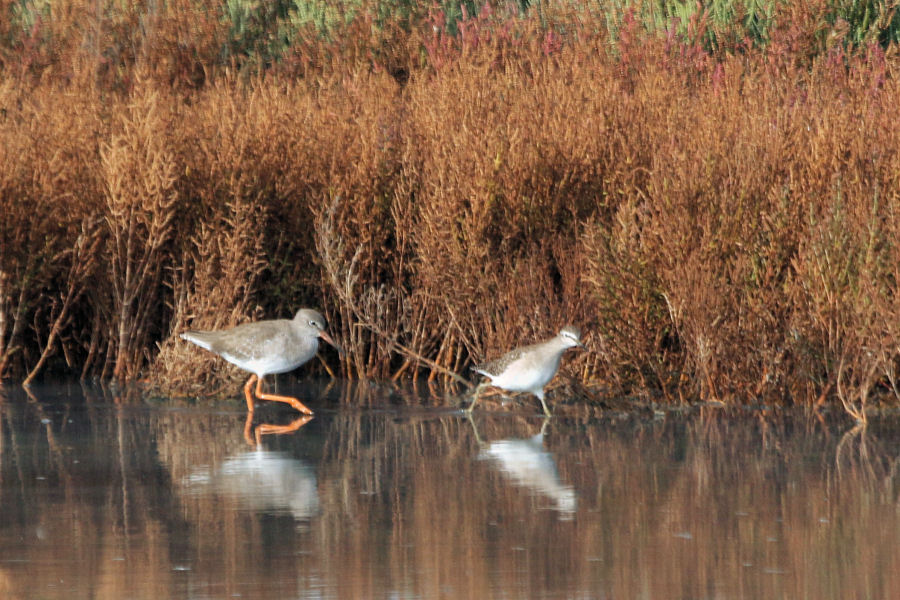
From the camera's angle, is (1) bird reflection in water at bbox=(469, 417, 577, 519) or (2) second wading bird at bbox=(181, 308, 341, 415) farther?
(2) second wading bird at bbox=(181, 308, 341, 415)

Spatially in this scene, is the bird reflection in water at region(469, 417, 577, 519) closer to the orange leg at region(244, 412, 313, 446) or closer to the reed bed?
the orange leg at region(244, 412, 313, 446)

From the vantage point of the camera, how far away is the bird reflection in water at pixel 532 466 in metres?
6.90

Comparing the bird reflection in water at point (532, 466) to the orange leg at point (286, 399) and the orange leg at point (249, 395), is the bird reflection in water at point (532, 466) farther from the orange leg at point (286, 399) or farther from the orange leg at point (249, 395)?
the orange leg at point (249, 395)

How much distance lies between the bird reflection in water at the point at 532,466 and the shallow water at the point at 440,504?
2 cm

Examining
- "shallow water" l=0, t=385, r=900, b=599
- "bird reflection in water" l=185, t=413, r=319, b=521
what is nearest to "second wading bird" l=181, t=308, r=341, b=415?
"shallow water" l=0, t=385, r=900, b=599

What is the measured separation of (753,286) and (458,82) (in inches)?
136

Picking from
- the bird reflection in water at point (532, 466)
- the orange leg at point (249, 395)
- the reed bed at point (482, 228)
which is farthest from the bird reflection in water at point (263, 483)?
the reed bed at point (482, 228)

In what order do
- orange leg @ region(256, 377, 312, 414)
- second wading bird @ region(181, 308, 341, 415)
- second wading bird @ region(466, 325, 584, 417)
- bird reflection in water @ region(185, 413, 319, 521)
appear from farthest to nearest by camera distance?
orange leg @ region(256, 377, 312, 414)
second wading bird @ region(181, 308, 341, 415)
second wading bird @ region(466, 325, 584, 417)
bird reflection in water @ region(185, 413, 319, 521)

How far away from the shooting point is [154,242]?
10.7m

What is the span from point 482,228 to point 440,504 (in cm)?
386

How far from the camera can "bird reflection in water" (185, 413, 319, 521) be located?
6.75m

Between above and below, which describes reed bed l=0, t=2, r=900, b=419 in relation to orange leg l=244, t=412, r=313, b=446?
above

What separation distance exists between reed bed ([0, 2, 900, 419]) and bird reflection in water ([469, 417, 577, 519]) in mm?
1509

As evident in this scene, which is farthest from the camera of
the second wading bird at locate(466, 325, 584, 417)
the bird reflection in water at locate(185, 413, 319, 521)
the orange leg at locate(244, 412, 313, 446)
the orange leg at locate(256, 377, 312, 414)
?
the orange leg at locate(256, 377, 312, 414)
